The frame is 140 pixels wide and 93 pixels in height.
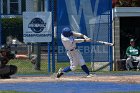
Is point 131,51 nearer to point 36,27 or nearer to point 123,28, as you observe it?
point 123,28

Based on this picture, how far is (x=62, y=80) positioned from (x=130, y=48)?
23.7ft

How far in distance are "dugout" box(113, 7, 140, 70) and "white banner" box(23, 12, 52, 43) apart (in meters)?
3.60

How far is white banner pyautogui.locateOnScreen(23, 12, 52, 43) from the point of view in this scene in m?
22.9

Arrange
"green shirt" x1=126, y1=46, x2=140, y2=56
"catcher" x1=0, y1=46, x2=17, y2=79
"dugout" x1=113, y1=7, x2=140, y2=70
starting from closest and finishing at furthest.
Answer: "catcher" x1=0, y1=46, x2=17, y2=79 → "green shirt" x1=126, y1=46, x2=140, y2=56 → "dugout" x1=113, y1=7, x2=140, y2=70

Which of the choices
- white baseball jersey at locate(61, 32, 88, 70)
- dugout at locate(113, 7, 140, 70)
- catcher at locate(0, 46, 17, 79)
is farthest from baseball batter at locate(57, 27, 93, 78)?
dugout at locate(113, 7, 140, 70)

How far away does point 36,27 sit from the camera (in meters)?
22.9

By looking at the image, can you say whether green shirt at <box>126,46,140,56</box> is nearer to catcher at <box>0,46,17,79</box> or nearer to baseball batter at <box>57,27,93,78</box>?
baseball batter at <box>57,27,93,78</box>

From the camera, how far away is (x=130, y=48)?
955 inches

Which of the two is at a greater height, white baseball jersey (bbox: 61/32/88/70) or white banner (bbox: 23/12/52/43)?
white banner (bbox: 23/12/52/43)

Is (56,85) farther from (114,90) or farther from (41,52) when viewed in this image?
(41,52)

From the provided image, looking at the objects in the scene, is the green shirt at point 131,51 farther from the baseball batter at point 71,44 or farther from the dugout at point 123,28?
the baseball batter at point 71,44

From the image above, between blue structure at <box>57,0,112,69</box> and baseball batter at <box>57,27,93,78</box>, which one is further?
blue structure at <box>57,0,112,69</box>

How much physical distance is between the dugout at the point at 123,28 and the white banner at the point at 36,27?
360 centimetres

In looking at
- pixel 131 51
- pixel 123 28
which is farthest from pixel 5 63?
pixel 123 28
